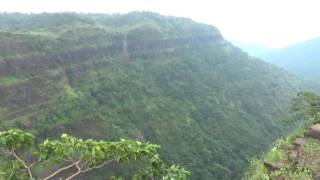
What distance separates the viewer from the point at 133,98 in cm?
13600

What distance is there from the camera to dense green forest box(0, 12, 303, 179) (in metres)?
109

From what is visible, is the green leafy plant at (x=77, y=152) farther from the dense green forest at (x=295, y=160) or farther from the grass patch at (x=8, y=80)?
the grass patch at (x=8, y=80)

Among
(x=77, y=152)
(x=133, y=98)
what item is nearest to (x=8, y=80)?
(x=133, y=98)

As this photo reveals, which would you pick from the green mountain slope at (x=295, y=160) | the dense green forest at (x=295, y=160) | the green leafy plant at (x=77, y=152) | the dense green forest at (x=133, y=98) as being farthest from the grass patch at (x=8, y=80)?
the green leafy plant at (x=77, y=152)

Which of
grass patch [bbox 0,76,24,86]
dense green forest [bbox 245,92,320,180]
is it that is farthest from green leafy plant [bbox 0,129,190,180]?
grass patch [bbox 0,76,24,86]

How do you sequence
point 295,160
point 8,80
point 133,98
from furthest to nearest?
point 133,98, point 8,80, point 295,160

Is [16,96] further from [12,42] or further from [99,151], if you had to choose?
[99,151]

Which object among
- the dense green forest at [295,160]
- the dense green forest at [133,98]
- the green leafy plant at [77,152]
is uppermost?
the green leafy plant at [77,152]

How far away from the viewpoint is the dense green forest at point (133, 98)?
108938mm

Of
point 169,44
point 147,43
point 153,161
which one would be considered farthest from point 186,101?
point 153,161

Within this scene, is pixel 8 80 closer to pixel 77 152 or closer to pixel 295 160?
pixel 295 160

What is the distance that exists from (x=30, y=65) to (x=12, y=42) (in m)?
7.26

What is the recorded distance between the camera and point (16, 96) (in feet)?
348

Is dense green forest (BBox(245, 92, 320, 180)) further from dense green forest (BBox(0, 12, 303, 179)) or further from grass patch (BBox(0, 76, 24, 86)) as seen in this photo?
grass patch (BBox(0, 76, 24, 86))
